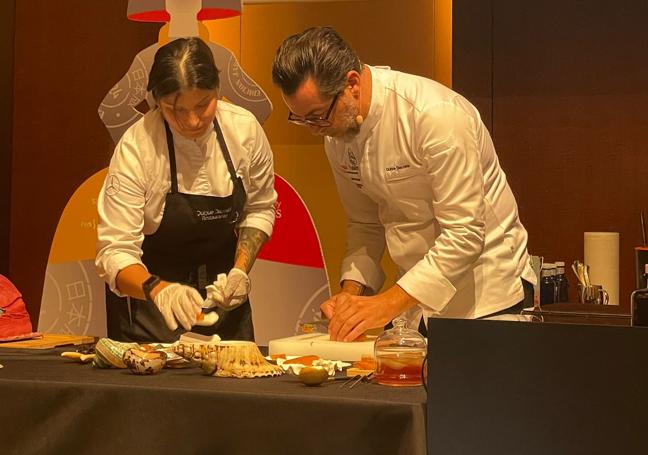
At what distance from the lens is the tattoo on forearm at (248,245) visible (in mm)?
2492

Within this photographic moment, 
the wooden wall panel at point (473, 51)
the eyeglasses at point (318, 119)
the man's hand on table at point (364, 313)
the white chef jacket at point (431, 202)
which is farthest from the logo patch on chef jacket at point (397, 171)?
the wooden wall panel at point (473, 51)

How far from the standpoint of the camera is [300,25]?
3889 millimetres

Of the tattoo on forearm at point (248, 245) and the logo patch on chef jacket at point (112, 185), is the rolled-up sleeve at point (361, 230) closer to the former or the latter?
the tattoo on forearm at point (248, 245)

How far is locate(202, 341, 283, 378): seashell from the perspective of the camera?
5.31 feet

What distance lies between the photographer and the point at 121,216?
233cm

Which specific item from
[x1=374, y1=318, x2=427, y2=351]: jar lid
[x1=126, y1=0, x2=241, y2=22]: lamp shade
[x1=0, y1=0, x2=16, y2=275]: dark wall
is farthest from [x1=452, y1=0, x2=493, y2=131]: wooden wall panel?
[x1=374, y1=318, x2=427, y2=351]: jar lid

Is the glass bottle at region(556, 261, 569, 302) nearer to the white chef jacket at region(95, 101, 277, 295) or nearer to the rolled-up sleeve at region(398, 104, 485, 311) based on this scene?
the white chef jacket at region(95, 101, 277, 295)

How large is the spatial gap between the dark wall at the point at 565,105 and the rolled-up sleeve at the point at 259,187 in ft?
4.65

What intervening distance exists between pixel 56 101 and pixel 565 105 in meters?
2.18

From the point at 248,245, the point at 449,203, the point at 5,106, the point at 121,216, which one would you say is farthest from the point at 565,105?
the point at 5,106

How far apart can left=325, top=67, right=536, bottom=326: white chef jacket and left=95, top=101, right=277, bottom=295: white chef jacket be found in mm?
407

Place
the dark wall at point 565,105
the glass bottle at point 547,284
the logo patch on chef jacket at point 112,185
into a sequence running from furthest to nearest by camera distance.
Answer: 1. the dark wall at point 565,105
2. the glass bottle at point 547,284
3. the logo patch on chef jacket at point 112,185

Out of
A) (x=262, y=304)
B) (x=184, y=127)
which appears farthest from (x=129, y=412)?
(x=262, y=304)

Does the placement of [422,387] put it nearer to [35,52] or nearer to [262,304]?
[262,304]
